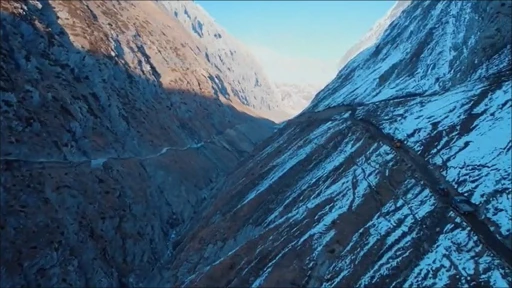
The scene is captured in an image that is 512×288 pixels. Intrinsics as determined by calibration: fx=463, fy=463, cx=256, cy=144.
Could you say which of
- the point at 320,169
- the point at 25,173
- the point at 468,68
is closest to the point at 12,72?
the point at 25,173

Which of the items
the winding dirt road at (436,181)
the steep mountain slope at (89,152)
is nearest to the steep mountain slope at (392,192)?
the winding dirt road at (436,181)

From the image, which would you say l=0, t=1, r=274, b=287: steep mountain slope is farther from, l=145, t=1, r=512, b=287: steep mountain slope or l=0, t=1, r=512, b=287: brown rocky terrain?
l=145, t=1, r=512, b=287: steep mountain slope

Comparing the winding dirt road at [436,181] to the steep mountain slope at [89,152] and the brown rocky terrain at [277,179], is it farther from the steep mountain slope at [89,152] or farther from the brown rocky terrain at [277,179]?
the steep mountain slope at [89,152]

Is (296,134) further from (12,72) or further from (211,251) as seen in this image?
(12,72)

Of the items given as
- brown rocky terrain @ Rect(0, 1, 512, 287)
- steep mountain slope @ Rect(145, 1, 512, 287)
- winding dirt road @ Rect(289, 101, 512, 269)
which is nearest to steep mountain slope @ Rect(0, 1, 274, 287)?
brown rocky terrain @ Rect(0, 1, 512, 287)

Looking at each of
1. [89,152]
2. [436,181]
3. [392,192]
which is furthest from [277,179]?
[89,152]

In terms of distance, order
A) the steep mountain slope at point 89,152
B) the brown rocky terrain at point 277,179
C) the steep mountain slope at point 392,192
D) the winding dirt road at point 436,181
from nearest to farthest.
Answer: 1. the winding dirt road at point 436,181
2. the steep mountain slope at point 392,192
3. the brown rocky terrain at point 277,179
4. the steep mountain slope at point 89,152
